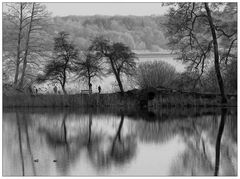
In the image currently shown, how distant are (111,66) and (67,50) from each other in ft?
6.03

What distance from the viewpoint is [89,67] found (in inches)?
967

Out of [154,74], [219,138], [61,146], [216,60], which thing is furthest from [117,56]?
[61,146]

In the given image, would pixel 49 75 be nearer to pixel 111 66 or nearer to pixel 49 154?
pixel 111 66

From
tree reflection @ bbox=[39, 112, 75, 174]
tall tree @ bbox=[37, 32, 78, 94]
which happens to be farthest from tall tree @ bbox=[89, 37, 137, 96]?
tree reflection @ bbox=[39, 112, 75, 174]

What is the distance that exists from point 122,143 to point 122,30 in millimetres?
13824

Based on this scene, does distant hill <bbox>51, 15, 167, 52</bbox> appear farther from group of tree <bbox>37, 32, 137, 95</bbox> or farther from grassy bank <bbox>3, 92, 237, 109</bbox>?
grassy bank <bbox>3, 92, 237, 109</bbox>

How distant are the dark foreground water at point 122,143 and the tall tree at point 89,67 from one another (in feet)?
14.1

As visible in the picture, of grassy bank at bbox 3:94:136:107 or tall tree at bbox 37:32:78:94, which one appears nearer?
grassy bank at bbox 3:94:136:107

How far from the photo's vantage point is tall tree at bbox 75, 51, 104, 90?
24344 millimetres

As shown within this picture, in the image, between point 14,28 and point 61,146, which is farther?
point 14,28

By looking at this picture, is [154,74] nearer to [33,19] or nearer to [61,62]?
[61,62]

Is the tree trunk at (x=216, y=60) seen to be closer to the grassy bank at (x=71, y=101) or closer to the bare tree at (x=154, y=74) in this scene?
the bare tree at (x=154, y=74)

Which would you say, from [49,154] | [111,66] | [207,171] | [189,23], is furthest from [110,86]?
[207,171]

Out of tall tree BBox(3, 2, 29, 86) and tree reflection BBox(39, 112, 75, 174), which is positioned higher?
tall tree BBox(3, 2, 29, 86)
